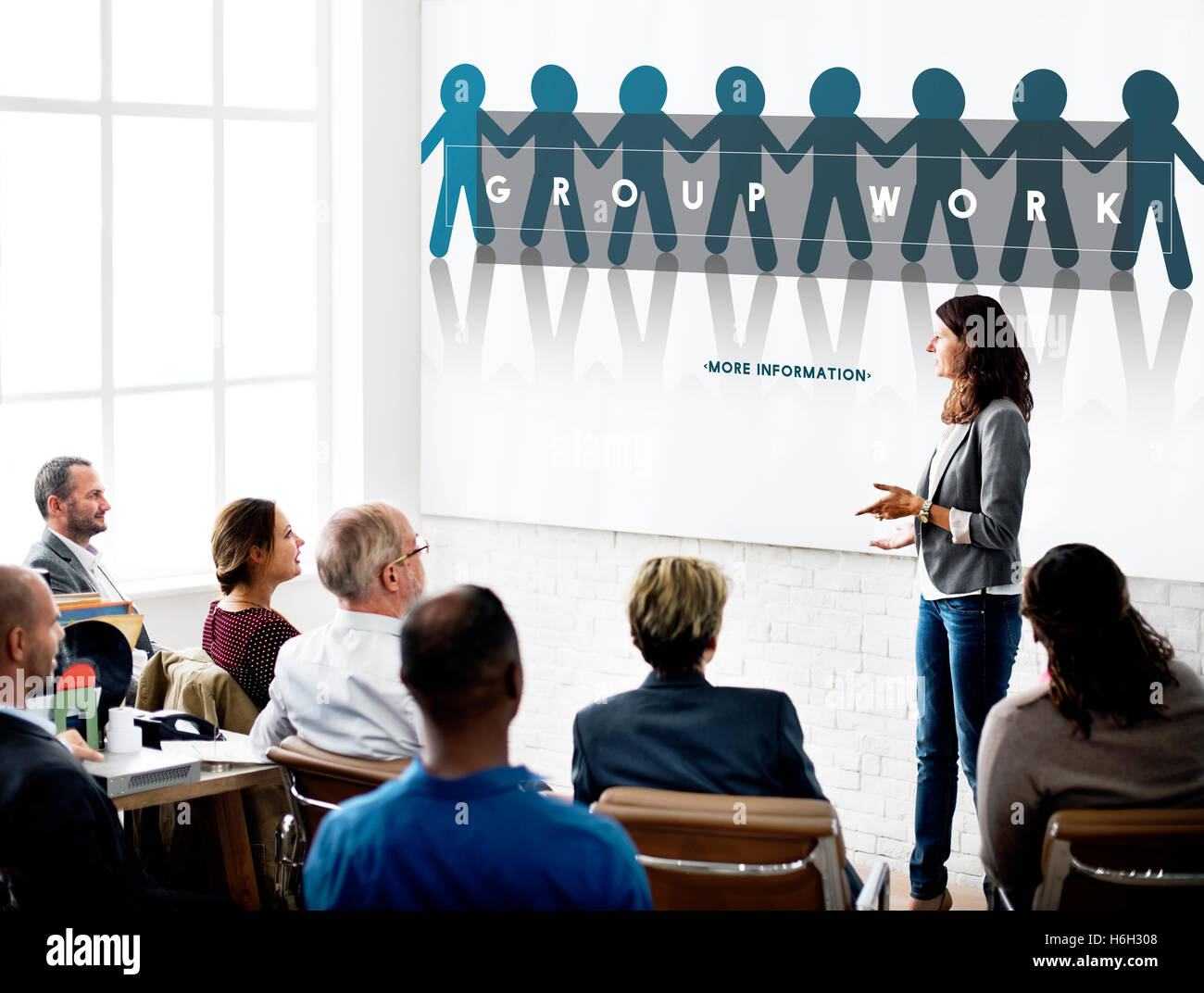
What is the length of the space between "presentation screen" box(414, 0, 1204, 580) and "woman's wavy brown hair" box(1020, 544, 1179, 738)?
1471 millimetres

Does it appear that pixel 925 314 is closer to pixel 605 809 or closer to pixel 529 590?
pixel 529 590

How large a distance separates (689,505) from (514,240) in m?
1.25

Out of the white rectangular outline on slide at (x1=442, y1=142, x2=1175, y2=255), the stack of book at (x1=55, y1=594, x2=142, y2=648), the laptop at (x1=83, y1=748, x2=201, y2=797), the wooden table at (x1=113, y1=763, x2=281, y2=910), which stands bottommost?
the wooden table at (x1=113, y1=763, x2=281, y2=910)

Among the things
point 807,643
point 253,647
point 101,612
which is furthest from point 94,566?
point 807,643

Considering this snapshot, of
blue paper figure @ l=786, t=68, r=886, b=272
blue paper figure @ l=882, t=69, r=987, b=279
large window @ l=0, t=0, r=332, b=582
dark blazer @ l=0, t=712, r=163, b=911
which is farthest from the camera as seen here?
large window @ l=0, t=0, r=332, b=582

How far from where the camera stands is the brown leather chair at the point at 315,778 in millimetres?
3065

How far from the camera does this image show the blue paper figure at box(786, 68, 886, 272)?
5.09 m

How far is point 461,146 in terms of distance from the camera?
592cm

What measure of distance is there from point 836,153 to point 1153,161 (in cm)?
104

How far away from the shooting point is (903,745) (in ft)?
16.9

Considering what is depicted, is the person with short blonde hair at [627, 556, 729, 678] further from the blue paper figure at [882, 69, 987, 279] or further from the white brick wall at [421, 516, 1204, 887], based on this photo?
the blue paper figure at [882, 69, 987, 279]

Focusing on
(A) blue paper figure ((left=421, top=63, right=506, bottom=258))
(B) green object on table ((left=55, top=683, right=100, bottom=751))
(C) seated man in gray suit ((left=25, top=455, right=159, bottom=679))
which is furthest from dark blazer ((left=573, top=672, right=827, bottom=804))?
(A) blue paper figure ((left=421, top=63, right=506, bottom=258))

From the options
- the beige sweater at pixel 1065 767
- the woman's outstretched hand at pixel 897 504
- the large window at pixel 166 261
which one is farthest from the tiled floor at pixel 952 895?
the large window at pixel 166 261

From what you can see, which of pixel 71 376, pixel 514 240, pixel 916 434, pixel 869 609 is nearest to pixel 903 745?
pixel 869 609
